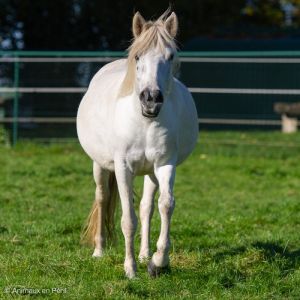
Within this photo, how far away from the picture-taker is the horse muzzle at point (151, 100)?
4723 millimetres

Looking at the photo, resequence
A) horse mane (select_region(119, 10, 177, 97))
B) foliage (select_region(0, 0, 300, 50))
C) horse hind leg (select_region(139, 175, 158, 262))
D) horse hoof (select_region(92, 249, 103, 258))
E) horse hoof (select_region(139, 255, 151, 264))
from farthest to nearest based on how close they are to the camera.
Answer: foliage (select_region(0, 0, 300, 50)) → horse hoof (select_region(92, 249, 103, 258)) → horse hind leg (select_region(139, 175, 158, 262)) → horse hoof (select_region(139, 255, 151, 264)) → horse mane (select_region(119, 10, 177, 97))

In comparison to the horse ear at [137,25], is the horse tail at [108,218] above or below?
below

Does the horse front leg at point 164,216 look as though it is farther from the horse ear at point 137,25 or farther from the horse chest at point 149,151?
the horse ear at point 137,25

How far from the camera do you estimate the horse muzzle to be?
4.72m

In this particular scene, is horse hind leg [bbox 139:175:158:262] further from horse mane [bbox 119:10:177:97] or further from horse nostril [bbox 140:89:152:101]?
horse nostril [bbox 140:89:152:101]

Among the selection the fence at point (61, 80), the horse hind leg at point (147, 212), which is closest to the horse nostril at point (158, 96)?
the horse hind leg at point (147, 212)

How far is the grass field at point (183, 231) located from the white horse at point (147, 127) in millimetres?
345

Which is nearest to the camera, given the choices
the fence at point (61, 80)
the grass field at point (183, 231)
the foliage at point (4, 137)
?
the grass field at point (183, 231)

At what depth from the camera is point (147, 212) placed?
575 cm

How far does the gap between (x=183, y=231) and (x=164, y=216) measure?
1.79 m

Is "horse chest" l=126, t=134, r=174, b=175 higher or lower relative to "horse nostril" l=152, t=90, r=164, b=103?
lower

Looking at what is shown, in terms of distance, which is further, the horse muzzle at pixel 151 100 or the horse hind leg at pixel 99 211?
the horse hind leg at pixel 99 211

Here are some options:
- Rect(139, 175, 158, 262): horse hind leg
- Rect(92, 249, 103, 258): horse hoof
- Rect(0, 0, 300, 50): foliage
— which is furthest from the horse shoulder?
Rect(0, 0, 300, 50): foliage

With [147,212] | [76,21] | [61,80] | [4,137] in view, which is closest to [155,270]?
[147,212]
